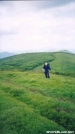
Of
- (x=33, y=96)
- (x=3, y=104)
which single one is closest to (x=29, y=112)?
(x=3, y=104)

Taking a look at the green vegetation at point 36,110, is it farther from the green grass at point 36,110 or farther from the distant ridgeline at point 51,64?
the distant ridgeline at point 51,64

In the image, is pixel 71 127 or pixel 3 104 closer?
pixel 71 127

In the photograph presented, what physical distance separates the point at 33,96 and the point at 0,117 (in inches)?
249

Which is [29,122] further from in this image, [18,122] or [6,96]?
[6,96]

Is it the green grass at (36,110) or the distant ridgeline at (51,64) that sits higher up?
the green grass at (36,110)

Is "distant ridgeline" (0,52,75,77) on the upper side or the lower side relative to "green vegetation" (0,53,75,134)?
lower

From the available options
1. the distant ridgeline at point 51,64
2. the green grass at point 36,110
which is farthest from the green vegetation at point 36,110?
the distant ridgeline at point 51,64

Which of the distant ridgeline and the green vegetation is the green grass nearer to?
the green vegetation

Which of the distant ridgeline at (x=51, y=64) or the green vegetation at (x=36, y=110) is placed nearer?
the green vegetation at (x=36, y=110)

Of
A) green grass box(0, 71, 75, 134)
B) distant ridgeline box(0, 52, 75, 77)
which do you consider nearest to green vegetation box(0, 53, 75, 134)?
green grass box(0, 71, 75, 134)

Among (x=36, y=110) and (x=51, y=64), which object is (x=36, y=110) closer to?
(x=36, y=110)

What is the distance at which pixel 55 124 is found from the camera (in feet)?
58.1

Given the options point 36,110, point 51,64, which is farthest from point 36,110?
point 51,64

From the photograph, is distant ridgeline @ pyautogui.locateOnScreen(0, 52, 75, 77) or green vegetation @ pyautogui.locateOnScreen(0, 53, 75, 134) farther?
distant ridgeline @ pyautogui.locateOnScreen(0, 52, 75, 77)
